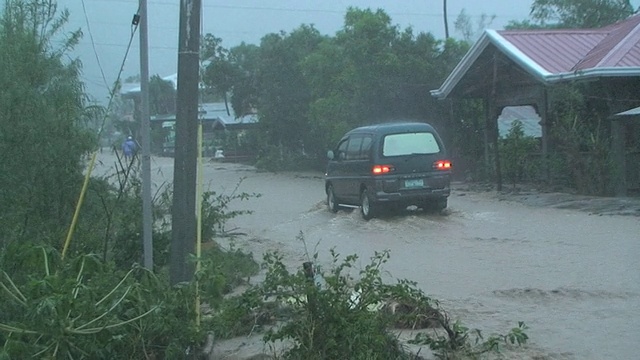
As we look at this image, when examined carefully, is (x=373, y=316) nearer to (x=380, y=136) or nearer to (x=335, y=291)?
(x=335, y=291)

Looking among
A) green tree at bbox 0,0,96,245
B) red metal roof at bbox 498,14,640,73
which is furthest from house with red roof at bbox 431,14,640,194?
green tree at bbox 0,0,96,245

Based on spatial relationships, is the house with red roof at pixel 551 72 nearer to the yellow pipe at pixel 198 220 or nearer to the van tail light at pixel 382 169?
the van tail light at pixel 382 169

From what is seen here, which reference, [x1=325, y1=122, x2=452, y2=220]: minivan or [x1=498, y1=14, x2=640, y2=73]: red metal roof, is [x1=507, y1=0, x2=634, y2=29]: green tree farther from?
[x1=325, y1=122, x2=452, y2=220]: minivan

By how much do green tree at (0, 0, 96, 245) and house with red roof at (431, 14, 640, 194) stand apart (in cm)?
1300

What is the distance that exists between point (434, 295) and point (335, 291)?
3734 mm

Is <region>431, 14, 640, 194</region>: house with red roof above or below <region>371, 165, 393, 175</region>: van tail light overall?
above

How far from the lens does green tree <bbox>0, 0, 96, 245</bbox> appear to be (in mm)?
9586

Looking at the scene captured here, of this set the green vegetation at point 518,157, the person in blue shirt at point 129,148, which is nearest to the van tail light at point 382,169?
the person in blue shirt at point 129,148

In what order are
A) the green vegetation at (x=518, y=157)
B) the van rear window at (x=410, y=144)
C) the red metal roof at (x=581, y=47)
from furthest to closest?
the green vegetation at (x=518, y=157) → the red metal roof at (x=581, y=47) → the van rear window at (x=410, y=144)

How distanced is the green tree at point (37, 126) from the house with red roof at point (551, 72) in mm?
13002

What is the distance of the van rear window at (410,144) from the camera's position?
18109mm

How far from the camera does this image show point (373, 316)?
7.15 m

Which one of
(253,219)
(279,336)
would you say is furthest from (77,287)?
(253,219)

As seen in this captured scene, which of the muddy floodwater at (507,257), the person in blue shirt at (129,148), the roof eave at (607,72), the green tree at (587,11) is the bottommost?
the muddy floodwater at (507,257)
